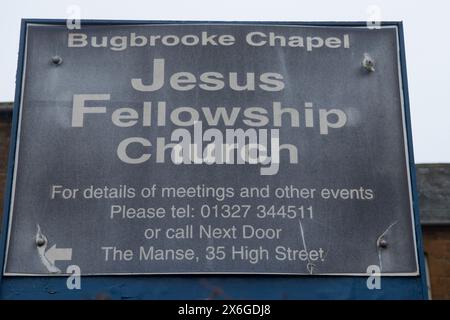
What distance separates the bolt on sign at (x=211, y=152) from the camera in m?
8.23

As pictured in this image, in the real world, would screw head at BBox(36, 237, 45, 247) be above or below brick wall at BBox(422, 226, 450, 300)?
below

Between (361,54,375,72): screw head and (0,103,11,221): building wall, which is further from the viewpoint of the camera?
(0,103,11,221): building wall

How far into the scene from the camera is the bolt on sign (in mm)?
8234

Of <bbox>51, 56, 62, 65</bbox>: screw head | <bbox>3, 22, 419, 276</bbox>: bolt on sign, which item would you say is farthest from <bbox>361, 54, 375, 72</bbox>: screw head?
<bbox>51, 56, 62, 65</bbox>: screw head

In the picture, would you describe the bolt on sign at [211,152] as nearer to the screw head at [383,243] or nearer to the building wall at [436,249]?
the screw head at [383,243]

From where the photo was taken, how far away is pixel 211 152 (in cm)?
865

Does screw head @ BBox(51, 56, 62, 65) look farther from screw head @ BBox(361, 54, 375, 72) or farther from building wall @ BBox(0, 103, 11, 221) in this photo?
building wall @ BBox(0, 103, 11, 221)

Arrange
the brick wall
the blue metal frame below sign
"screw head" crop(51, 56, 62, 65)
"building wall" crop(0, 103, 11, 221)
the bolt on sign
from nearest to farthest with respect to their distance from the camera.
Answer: the blue metal frame below sign → the bolt on sign → "screw head" crop(51, 56, 62, 65) → "building wall" crop(0, 103, 11, 221) → the brick wall

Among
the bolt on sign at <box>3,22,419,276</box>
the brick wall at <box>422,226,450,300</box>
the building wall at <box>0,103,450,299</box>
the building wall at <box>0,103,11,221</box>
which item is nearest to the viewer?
the bolt on sign at <box>3,22,419,276</box>

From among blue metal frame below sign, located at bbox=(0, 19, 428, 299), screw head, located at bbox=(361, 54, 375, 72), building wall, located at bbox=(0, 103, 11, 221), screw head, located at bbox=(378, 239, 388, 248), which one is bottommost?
blue metal frame below sign, located at bbox=(0, 19, 428, 299)

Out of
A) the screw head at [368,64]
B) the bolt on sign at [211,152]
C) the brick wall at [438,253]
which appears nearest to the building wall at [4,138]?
the bolt on sign at [211,152]

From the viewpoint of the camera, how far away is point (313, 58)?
9094 millimetres
